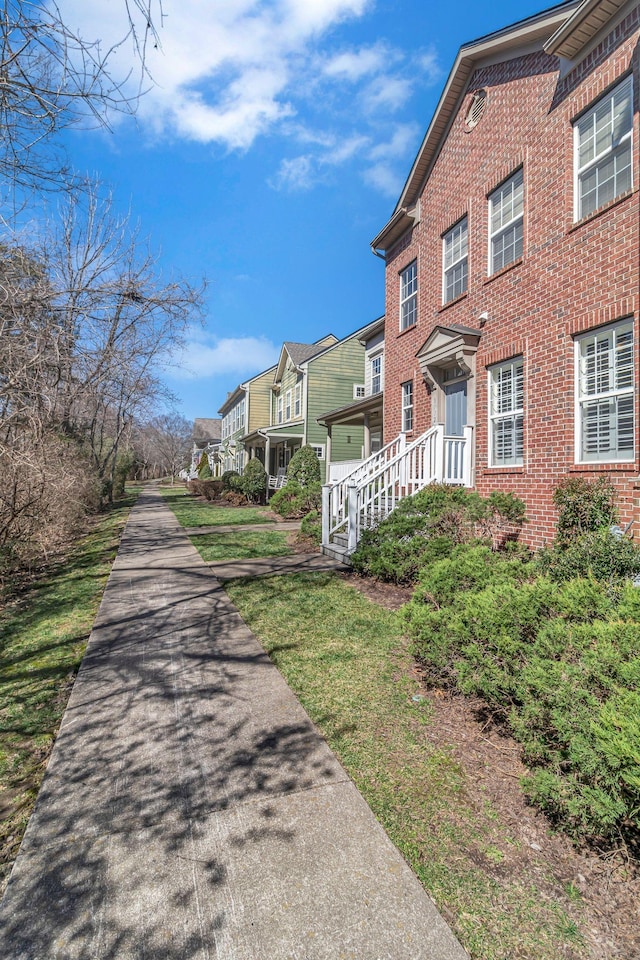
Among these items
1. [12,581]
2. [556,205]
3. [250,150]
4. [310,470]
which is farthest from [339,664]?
[310,470]

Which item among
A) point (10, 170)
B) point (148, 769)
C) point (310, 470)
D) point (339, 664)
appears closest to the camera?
point (148, 769)

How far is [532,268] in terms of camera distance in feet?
24.4

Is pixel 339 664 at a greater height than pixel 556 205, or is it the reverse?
pixel 556 205

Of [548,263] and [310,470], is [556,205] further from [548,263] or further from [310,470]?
[310,470]

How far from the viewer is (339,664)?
4305 millimetres

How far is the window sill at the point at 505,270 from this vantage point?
772 cm

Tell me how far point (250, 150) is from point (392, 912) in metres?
8.79

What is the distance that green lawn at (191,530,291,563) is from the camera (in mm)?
9466

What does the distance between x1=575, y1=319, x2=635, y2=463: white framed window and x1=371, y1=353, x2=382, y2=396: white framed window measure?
10.2 m

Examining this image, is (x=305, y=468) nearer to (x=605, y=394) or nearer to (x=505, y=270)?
(x=505, y=270)

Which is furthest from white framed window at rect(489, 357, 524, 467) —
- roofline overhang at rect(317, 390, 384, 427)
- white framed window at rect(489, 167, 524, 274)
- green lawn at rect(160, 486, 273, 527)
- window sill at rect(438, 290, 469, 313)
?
green lawn at rect(160, 486, 273, 527)

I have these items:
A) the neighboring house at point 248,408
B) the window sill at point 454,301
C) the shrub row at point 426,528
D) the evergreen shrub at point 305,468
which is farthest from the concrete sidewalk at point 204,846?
the neighboring house at point 248,408

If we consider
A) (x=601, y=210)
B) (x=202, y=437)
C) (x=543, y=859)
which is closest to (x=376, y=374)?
(x=601, y=210)

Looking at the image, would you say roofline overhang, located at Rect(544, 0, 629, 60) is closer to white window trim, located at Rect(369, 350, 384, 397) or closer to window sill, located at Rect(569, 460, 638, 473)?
window sill, located at Rect(569, 460, 638, 473)
